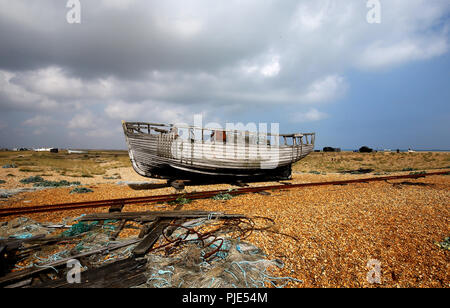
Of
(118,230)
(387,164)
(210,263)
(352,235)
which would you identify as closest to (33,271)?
(118,230)

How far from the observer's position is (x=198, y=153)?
1140 cm

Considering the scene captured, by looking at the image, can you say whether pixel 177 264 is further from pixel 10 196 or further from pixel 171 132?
pixel 10 196

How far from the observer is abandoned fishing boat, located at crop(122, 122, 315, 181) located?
441 inches

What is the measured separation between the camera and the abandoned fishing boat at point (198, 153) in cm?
1120

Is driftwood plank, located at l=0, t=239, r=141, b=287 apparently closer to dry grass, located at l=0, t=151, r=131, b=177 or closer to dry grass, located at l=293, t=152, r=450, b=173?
dry grass, located at l=0, t=151, r=131, b=177

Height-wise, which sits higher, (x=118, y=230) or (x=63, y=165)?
(x=118, y=230)

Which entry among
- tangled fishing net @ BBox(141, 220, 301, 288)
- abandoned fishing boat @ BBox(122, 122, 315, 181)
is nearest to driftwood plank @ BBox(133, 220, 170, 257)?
tangled fishing net @ BBox(141, 220, 301, 288)

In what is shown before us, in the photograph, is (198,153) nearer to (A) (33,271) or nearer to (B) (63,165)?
(A) (33,271)

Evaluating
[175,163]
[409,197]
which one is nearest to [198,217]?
[175,163]

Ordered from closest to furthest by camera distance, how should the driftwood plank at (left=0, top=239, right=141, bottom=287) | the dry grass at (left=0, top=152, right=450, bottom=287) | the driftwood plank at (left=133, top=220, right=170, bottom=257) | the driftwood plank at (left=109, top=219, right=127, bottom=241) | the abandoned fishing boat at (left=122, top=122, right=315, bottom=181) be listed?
1. the driftwood plank at (left=0, top=239, right=141, bottom=287)
2. the dry grass at (left=0, top=152, right=450, bottom=287)
3. the driftwood plank at (left=133, top=220, right=170, bottom=257)
4. the driftwood plank at (left=109, top=219, right=127, bottom=241)
5. the abandoned fishing boat at (left=122, top=122, right=315, bottom=181)

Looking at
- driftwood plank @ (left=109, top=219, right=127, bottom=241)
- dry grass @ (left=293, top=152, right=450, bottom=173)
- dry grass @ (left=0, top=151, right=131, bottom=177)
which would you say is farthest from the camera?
dry grass @ (left=293, top=152, right=450, bottom=173)

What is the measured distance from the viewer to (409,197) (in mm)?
7934

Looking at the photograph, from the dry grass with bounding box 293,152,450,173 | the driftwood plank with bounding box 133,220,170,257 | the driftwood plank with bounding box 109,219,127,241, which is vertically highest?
the driftwood plank with bounding box 133,220,170,257
